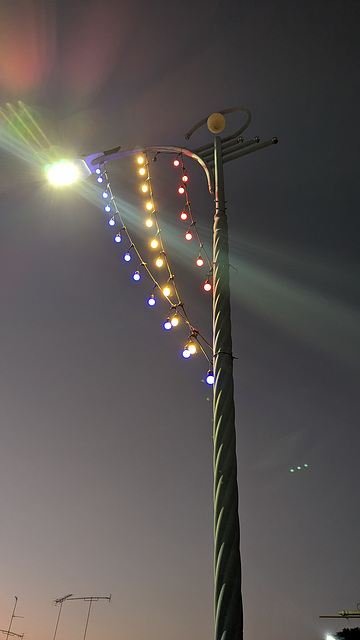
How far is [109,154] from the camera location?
23.9ft

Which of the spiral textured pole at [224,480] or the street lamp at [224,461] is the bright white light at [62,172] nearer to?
the street lamp at [224,461]

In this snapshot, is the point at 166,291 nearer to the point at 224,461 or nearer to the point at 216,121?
the point at 216,121

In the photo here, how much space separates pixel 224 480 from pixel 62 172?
557cm

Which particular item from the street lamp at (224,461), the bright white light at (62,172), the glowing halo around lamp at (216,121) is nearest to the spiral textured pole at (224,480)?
the street lamp at (224,461)

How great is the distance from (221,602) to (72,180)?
621 centimetres

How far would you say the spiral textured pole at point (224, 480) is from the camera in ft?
9.77

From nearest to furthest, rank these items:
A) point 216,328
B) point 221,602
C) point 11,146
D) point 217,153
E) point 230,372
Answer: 1. point 221,602
2. point 230,372
3. point 216,328
4. point 217,153
5. point 11,146

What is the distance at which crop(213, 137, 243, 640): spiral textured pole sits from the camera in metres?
2.98

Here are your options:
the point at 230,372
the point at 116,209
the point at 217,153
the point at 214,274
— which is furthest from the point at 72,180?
the point at 230,372

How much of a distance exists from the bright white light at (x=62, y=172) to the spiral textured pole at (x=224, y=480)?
3.60 meters

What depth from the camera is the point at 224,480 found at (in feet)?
11.0

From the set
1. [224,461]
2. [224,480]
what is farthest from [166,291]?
[224,480]

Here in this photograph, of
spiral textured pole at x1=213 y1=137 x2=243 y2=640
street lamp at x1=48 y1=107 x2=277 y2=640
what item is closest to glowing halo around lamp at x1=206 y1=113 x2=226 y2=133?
street lamp at x1=48 y1=107 x2=277 y2=640

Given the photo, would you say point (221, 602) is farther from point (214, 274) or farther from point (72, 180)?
point (72, 180)
